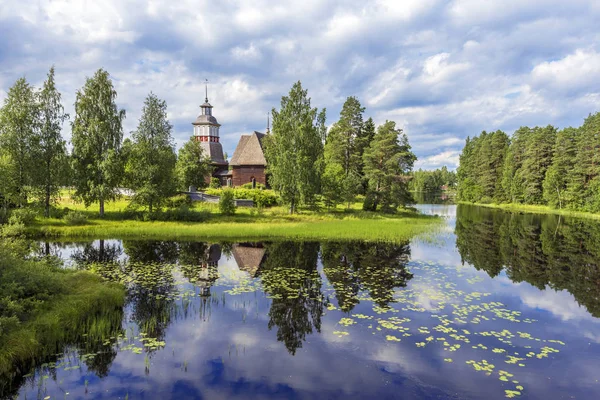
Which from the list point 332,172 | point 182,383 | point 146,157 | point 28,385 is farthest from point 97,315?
point 332,172

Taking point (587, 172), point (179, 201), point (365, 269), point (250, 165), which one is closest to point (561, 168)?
point (587, 172)

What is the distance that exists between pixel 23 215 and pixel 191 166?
27525 millimetres

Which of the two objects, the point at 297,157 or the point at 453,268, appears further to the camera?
the point at 297,157

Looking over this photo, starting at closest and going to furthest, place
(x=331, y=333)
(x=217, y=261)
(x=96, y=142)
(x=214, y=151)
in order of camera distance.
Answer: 1. (x=331, y=333)
2. (x=217, y=261)
3. (x=96, y=142)
4. (x=214, y=151)

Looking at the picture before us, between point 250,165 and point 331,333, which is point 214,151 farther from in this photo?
point 331,333

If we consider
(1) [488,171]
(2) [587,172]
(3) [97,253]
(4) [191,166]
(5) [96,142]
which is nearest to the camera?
(3) [97,253]

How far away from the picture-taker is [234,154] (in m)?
60.6

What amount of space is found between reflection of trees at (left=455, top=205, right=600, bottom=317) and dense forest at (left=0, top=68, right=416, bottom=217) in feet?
46.0

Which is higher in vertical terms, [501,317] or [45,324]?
[45,324]

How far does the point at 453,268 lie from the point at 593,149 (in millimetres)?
55330

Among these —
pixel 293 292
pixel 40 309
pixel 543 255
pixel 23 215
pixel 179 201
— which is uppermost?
pixel 179 201

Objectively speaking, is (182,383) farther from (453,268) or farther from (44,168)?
(44,168)

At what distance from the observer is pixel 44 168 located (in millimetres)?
30422

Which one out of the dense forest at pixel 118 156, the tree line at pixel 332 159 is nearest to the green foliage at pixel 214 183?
the tree line at pixel 332 159
